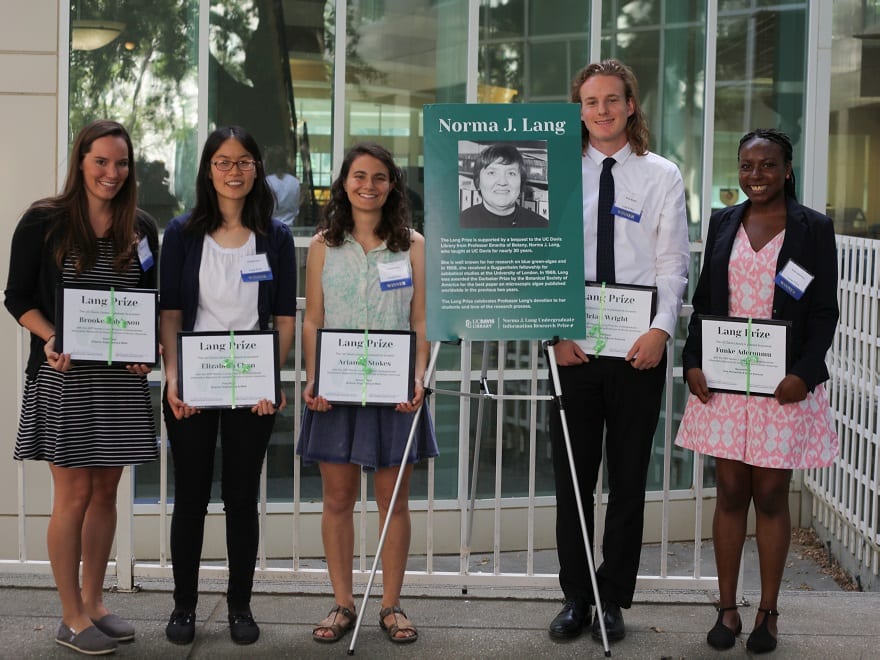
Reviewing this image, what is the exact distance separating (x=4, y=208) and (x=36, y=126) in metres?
0.56

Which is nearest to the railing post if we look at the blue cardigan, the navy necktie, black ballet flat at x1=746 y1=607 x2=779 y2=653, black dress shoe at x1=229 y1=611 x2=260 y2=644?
black dress shoe at x1=229 y1=611 x2=260 y2=644

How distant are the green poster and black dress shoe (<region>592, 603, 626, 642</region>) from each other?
107cm

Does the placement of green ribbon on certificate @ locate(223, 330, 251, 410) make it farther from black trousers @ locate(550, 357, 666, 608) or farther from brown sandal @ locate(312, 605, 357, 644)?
black trousers @ locate(550, 357, 666, 608)

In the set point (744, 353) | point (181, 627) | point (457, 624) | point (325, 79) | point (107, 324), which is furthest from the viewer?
point (325, 79)

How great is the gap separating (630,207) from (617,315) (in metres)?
0.39

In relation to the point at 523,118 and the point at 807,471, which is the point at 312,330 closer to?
the point at 523,118

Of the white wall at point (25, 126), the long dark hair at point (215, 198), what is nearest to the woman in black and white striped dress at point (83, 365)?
the long dark hair at point (215, 198)

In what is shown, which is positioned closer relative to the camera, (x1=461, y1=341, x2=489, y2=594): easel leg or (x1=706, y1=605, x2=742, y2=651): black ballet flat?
(x1=706, y1=605, x2=742, y2=651): black ballet flat

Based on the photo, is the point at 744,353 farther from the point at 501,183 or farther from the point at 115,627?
the point at 115,627

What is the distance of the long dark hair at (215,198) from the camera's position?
3.98 m

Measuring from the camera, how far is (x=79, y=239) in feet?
12.7

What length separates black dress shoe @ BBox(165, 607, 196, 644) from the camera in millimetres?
4156

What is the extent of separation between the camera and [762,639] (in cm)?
414

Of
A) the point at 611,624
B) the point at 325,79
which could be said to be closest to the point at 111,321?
the point at 611,624
